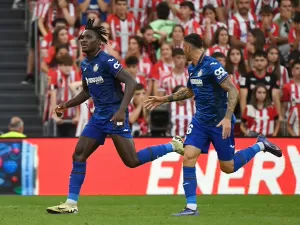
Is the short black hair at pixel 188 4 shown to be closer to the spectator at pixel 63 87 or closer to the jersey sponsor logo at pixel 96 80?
the spectator at pixel 63 87

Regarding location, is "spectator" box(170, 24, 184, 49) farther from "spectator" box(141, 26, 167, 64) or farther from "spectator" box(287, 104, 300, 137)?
"spectator" box(287, 104, 300, 137)

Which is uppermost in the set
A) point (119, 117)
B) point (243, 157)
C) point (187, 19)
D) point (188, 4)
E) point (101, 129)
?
point (188, 4)

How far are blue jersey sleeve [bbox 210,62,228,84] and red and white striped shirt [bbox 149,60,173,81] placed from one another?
692 cm

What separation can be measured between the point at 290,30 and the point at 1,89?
6213 mm

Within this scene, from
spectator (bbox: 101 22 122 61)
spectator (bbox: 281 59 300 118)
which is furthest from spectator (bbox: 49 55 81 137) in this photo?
spectator (bbox: 281 59 300 118)

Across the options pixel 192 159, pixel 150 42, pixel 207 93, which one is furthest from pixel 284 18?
pixel 192 159

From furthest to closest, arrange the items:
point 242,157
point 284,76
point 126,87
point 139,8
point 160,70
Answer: point 139,8 < point 284,76 < point 160,70 < point 242,157 < point 126,87

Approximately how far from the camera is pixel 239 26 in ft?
69.1

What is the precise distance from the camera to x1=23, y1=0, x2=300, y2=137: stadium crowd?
747 inches

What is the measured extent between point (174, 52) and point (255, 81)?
5.38 ft

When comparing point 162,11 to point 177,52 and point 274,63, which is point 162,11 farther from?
point 274,63

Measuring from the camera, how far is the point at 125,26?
2067cm

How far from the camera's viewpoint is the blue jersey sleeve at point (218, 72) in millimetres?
12148

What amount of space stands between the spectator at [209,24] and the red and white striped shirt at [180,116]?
6.65 ft
